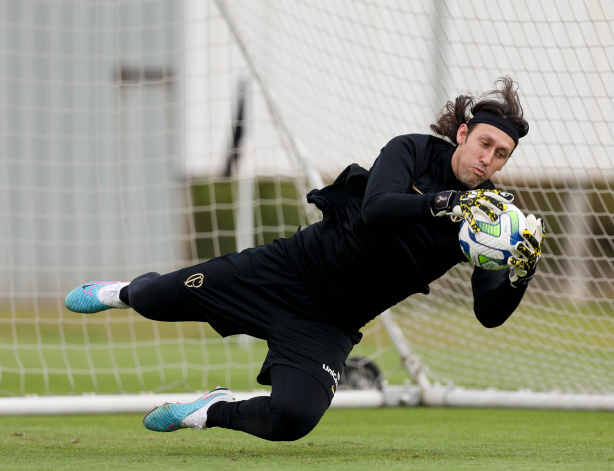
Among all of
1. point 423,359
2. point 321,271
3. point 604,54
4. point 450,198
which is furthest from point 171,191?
point 450,198

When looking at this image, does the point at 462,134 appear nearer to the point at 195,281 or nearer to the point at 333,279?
the point at 333,279

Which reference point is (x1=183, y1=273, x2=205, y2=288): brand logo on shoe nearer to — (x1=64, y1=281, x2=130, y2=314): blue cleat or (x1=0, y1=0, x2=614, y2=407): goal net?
(x1=64, y1=281, x2=130, y2=314): blue cleat

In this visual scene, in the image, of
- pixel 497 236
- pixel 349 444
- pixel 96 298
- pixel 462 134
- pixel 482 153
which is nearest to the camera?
pixel 497 236

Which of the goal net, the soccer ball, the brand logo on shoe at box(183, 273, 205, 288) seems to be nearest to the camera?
the soccer ball

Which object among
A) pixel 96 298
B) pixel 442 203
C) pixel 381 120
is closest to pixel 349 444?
pixel 96 298

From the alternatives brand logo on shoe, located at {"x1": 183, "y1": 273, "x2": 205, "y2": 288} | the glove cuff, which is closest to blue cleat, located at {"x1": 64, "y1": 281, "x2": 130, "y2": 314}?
brand logo on shoe, located at {"x1": 183, "y1": 273, "x2": 205, "y2": 288}

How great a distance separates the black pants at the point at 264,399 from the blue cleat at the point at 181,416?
0.13ft

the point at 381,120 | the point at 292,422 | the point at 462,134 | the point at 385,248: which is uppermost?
the point at 381,120

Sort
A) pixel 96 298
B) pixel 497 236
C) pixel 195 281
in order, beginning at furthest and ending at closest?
pixel 96 298 → pixel 195 281 → pixel 497 236

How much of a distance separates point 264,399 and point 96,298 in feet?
3.30

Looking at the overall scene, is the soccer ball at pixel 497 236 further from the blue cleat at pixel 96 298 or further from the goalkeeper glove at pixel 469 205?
the blue cleat at pixel 96 298

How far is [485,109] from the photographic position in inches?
158

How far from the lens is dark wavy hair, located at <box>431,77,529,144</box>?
13.1ft

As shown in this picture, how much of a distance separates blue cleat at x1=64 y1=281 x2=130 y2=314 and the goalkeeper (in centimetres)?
8
